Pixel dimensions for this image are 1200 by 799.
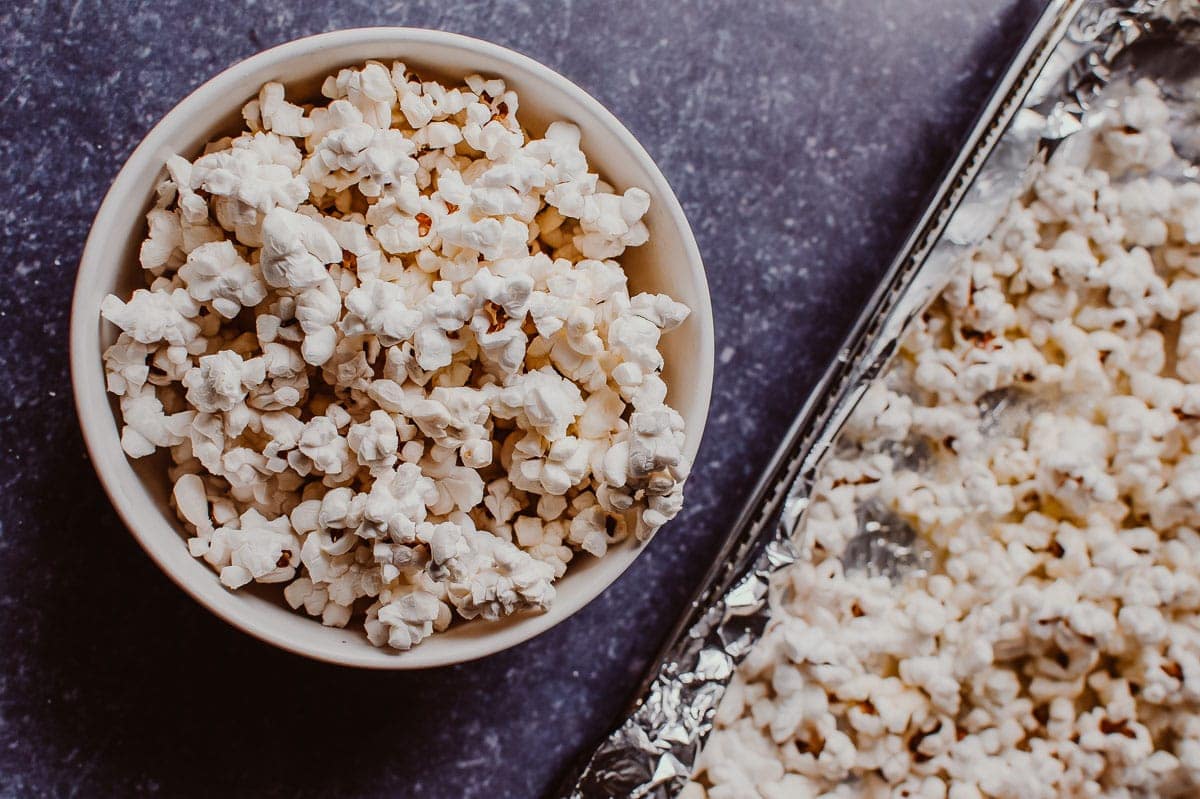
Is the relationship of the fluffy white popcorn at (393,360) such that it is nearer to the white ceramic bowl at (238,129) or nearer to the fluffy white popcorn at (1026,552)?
the white ceramic bowl at (238,129)

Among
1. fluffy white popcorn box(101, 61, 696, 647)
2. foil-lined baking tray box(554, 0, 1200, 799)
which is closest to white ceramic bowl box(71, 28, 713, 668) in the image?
fluffy white popcorn box(101, 61, 696, 647)

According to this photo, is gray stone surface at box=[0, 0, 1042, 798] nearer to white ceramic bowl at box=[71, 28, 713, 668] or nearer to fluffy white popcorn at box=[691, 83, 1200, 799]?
fluffy white popcorn at box=[691, 83, 1200, 799]

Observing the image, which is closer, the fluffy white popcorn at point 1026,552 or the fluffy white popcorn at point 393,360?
the fluffy white popcorn at point 393,360

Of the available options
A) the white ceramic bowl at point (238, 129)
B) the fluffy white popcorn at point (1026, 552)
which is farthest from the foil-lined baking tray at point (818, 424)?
the white ceramic bowl at point (238, 129)

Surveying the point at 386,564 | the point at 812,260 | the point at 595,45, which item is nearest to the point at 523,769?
the point at 386,564

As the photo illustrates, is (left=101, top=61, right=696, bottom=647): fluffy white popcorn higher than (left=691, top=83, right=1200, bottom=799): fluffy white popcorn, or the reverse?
(left=101, top=61, right=696, bottom=647): fluffy white popcorn

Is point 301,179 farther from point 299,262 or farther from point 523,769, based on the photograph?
point 523,769

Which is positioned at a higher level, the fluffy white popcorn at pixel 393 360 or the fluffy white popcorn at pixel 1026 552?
the fluffy white popcorn at pixel 393 360
